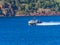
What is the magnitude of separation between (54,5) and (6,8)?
20468 millimetres

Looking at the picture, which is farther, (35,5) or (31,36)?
(35,5)

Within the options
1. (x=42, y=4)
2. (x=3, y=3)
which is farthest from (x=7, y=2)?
(x=42, y=4)

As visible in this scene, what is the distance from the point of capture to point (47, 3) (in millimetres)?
164375

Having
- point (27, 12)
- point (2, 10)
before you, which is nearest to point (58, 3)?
point (27, 12)

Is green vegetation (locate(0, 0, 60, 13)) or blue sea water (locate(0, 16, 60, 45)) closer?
blue sea water (locate(0, 16, 60, 45))

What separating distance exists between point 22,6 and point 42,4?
8.69 m

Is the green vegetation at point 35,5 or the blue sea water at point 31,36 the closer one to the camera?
the blue sea water at point 31,36

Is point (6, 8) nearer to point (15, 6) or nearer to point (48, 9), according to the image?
point (15, 6)

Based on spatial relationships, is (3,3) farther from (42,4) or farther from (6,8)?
(42,4)

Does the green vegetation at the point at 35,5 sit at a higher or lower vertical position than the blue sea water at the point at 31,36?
lower

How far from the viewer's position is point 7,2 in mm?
170250

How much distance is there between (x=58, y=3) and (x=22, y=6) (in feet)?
50.6

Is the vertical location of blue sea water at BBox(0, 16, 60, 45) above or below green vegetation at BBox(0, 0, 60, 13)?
above

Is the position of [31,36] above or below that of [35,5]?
above
